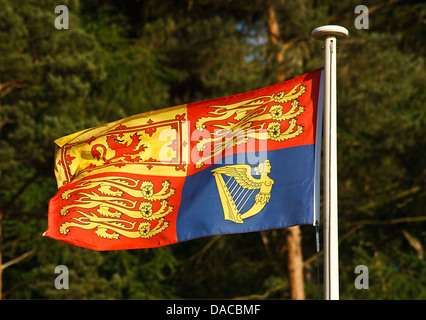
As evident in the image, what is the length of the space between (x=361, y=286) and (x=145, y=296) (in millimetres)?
4967

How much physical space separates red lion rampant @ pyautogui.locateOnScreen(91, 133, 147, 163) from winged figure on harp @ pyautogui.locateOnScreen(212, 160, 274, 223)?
891mm

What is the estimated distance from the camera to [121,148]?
6121 mm

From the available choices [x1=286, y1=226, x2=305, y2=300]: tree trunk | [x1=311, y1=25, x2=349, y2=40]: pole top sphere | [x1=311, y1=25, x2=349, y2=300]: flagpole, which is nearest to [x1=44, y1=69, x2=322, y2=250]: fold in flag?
[x1=311, y1=25, x2=349, y2=300]: flagpole

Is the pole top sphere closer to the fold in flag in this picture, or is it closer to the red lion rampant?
the fold in flag

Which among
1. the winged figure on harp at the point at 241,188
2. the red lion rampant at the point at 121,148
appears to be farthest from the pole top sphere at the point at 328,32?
the red lion rampant at the point at 121,148

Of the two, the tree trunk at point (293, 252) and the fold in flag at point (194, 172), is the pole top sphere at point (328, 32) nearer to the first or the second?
the fold in flag at point (194, 172)

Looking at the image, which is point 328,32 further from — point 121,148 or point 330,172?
point 121,148

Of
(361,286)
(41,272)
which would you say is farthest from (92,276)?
(361,286)

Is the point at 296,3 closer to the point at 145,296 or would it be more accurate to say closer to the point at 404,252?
the point at 404,252

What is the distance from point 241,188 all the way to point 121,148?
4.30 feet

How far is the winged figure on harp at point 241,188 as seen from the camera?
Result: 5309mm

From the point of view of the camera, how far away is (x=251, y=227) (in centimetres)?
525

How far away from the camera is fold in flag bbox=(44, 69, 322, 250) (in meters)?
5.31

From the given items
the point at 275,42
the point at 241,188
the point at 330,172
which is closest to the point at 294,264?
the point at 275,42
